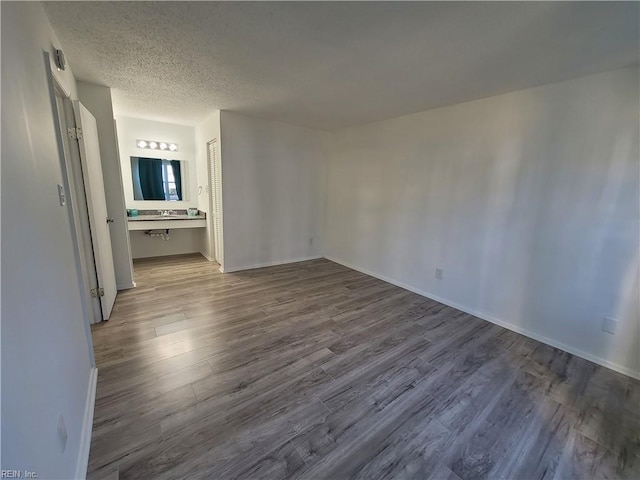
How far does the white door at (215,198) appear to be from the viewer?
159 inches

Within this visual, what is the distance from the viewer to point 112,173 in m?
3.11

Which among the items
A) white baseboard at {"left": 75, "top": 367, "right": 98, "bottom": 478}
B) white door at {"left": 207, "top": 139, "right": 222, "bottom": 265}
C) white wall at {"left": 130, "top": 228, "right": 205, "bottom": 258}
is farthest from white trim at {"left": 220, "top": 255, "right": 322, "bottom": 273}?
white baseboard at {"left": 75, "top": 367, "right": 98, "bottom": 478}

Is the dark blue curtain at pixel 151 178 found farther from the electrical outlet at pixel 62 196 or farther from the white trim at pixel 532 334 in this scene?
the white trim at pixel 532 334

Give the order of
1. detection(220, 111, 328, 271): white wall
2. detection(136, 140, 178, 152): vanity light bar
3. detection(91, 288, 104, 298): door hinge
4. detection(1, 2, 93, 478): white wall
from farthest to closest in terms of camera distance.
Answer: detection(136, 140, 178, 152): vanity light bar
detection(220, 111, 328, 271): white wall
detection(91, 288, 104, 298): door hinge
detection(1, 2, 93, 478): white wall

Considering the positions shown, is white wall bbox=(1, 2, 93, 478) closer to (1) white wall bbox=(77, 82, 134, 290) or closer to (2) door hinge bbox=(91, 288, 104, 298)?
(2) door hinge bbox=(91, 288, 104, 298)

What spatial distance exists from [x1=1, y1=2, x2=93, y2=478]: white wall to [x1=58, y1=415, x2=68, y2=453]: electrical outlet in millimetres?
28

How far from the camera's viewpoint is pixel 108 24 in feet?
5.57

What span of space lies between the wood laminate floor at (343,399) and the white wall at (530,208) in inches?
13.1

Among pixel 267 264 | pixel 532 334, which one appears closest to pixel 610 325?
pixel 532 334

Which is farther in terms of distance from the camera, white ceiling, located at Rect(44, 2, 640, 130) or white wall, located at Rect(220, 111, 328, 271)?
white wall, located at Rect(220, 111, 328, 271)

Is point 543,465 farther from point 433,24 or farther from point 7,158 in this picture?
point 7,158

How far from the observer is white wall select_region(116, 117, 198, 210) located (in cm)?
429

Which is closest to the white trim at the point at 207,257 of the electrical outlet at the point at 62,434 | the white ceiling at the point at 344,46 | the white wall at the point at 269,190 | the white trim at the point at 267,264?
the white trim at the point at 267,264

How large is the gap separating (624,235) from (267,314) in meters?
3.24
